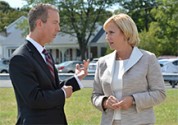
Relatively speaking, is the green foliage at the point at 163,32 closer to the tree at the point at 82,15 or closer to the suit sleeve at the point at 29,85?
the tree at the point at 82,15

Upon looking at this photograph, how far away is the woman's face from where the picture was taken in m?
3.89

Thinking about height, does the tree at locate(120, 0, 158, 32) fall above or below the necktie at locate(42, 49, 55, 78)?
below

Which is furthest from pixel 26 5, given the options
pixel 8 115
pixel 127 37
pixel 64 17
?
pixel 127 37

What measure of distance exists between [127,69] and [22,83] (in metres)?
1.06

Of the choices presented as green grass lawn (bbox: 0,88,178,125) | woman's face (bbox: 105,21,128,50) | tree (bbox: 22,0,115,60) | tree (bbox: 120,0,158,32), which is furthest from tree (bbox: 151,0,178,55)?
woman's face (bbox: 105,21,128,50)

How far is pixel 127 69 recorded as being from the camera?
12.7 ft

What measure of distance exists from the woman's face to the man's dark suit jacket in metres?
0.71

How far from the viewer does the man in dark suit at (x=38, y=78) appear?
3.28 meters

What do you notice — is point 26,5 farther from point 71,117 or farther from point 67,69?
point 71,117

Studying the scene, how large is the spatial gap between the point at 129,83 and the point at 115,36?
0.45 m

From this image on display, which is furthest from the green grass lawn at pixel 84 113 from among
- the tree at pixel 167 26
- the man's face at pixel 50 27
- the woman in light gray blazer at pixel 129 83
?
the tree at pixel 167 26

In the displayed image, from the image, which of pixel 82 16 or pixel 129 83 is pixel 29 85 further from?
pixel 82 16

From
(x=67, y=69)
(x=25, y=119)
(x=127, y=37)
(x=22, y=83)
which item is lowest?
(x=67, y=69)

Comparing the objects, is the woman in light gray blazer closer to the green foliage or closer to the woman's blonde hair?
the woman's blonde hair
